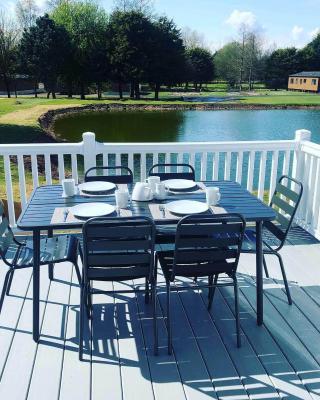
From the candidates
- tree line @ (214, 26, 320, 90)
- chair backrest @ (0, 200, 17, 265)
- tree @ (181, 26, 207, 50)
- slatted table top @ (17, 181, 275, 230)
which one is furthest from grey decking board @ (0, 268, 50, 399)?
tree @ (181, 26, 207, 50)

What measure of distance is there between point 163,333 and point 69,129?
2000 centimetres

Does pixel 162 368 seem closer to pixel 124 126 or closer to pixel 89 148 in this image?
pixel 89 148

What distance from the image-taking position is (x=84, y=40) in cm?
3638

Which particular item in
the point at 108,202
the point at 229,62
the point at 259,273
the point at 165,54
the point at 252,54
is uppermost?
the point at 252,54

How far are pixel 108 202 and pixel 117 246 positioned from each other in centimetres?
60

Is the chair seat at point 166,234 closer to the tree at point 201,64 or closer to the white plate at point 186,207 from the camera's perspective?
the white plate at point 186,207

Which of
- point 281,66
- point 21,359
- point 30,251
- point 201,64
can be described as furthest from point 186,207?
point 281,66

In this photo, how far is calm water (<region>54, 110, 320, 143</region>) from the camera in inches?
760

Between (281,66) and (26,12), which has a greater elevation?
(26,12)

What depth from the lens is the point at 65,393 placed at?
2041 mm

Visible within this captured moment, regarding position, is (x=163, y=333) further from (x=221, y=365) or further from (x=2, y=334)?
(x=2, y=334)

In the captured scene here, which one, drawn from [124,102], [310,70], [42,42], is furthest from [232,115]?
[310,70]

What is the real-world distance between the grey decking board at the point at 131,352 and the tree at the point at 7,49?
35987 millimetres

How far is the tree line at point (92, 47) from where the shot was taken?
1345 inches
